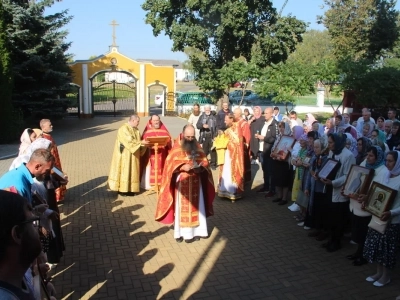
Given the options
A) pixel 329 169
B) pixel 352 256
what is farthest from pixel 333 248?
pixel 329 169

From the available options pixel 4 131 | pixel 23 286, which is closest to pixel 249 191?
pixel 23 286

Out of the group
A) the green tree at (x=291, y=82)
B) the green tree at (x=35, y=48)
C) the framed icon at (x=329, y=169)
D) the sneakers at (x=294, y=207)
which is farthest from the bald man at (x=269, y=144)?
the green tree at (x=35, y=48)

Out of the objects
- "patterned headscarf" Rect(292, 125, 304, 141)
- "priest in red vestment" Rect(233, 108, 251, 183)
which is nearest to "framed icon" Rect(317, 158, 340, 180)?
"patterned headscarf" Rect(292, 125, 304, 141)

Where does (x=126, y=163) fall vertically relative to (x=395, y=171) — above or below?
below

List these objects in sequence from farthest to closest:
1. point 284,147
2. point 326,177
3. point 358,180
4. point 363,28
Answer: point 363,28 < point 284,147 < point 326,177 < point 358,180

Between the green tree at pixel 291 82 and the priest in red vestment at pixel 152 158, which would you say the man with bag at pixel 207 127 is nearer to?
the priest in red vestment at pixel 152 158

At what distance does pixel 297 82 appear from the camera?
676 inches

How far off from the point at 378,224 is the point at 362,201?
430mm

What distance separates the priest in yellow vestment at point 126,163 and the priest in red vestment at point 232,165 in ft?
6.03

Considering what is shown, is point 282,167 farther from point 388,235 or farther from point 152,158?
point 388,235

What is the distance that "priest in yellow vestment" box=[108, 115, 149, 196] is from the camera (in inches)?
358

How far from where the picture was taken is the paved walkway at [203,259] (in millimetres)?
5234

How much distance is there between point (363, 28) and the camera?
28.1 metres

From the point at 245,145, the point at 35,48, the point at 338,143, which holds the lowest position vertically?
the point at 245,145
